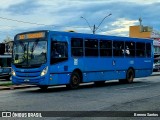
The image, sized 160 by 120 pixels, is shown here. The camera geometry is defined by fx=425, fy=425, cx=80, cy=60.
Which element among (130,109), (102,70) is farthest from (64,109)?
(102,70)

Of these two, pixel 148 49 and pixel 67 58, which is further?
pixel 148 49

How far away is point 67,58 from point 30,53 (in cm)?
193

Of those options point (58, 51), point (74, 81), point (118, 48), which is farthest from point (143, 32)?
point (58, 51)

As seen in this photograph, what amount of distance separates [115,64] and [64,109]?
1230 centimetres

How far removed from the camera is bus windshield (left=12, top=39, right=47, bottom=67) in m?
19.7

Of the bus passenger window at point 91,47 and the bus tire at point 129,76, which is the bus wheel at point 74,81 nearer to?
the bus passenger window at point 91,47

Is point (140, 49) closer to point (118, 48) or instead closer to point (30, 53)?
point (118, 48)

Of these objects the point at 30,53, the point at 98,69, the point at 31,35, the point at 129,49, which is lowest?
the point at 98,69

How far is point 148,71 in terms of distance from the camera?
95.2 ft

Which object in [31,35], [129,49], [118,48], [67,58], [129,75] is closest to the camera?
[31,35]

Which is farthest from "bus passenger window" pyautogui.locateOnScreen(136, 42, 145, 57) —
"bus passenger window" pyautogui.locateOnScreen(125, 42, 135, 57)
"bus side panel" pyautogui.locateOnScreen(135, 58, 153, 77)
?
"bus passenger window" pyautogui.locateOnScreen(125, 42, 135, 57)

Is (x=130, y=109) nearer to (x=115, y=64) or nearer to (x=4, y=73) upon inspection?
(x=115, y=64)

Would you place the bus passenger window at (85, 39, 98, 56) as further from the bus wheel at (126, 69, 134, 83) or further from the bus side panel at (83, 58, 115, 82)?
the bus wheel at (126, 69, 134, 83)

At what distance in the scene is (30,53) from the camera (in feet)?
65.6
